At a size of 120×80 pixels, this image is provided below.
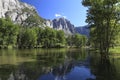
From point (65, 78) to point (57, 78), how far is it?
3.31 feet

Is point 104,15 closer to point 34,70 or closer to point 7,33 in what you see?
point 34,70

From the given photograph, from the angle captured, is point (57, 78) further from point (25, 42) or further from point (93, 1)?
point (25, 42)

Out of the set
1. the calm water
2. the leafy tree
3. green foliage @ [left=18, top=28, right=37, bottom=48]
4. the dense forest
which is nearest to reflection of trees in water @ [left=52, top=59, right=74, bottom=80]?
the calm water

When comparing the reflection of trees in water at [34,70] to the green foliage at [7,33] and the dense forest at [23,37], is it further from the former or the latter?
the dense forest at [23,37]

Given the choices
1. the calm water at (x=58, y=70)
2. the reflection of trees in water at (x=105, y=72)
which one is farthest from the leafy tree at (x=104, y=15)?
the reflection of trees in water at (x=105, y=72)

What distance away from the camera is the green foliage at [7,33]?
13525 cm

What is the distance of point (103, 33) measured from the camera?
201 ft

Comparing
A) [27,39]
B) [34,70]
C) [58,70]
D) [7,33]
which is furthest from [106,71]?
[27,39]

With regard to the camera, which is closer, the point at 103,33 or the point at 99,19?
the point at 99,19

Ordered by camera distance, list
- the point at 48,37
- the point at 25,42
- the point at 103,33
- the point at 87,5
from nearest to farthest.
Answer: the point at 87,5, the point at 103,33, the point at 25,42, the point at 48,37

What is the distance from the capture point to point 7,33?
459 ft

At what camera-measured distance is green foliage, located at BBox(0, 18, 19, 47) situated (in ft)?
444

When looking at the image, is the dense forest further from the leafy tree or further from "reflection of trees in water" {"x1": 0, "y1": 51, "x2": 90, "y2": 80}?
"reflection of trees in water" {"x1": 0, "y1": 51, "x2": 90, "y2": 80}

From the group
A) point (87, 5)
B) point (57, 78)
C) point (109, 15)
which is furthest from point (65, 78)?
point (87, 5)
